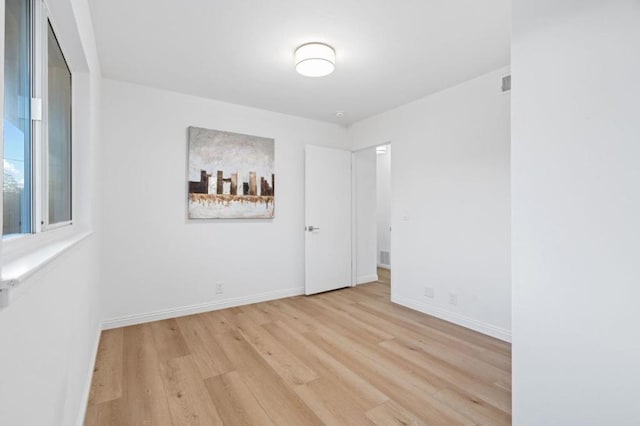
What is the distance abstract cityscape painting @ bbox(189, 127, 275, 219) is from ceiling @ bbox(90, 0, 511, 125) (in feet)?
1.77

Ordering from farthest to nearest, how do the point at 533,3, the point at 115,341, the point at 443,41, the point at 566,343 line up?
1. the point at 115,341
2. the point at 443,41
3. the point at 533,3
4. the point at 566,343

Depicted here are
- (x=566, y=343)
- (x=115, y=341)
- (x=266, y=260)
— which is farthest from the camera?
(x=266, y=260)

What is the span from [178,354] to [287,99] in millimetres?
2824

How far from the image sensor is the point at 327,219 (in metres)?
4.41

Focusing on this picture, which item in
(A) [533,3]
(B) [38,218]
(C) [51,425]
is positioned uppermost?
(A) [533,3]

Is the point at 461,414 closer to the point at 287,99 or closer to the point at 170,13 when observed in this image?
the point at 170,13

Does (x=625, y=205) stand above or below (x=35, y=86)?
below

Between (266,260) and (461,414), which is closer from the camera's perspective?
(461,414)

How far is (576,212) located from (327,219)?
3.36 metres

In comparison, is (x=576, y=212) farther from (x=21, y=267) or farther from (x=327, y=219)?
(x=327, y=219)

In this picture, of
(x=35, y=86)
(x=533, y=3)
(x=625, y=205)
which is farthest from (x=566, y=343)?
(x=35, y=86)

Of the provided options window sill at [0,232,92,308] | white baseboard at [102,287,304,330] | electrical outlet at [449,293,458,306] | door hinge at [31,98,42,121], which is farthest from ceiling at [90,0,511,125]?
white baseboard at [102,287,304,330]

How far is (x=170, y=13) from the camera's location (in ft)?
6.66

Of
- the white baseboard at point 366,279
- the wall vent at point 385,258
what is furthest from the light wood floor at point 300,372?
the wall vent at point 385,258
